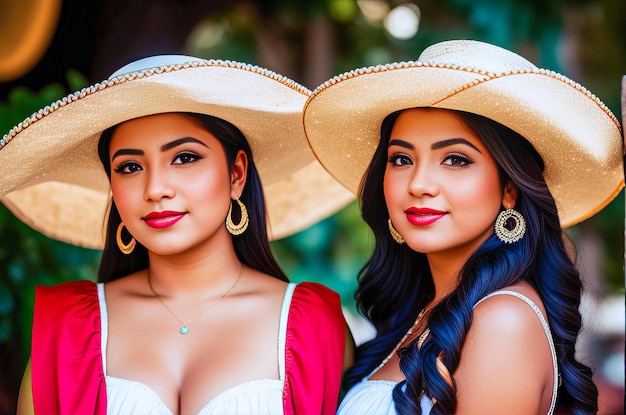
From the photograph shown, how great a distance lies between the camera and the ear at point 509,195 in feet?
9.17

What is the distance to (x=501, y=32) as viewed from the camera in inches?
187

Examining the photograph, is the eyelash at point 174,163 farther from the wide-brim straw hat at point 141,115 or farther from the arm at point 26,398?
the arm at point 26,398

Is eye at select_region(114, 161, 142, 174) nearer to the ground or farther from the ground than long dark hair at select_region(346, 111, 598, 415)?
farther from the ground

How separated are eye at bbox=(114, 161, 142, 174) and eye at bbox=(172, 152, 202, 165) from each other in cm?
13

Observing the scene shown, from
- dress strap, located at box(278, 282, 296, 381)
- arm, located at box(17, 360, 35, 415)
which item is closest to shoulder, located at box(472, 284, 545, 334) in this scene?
dress strap, located at box(278, 282, 296, 381)

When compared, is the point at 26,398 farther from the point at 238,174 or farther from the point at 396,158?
the point at 396,158

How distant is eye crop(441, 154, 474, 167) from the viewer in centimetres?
273

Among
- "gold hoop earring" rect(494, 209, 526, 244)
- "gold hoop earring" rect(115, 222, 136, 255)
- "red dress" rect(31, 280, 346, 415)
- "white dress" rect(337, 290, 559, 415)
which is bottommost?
"white dress" rect(337, 290, 559, 415)

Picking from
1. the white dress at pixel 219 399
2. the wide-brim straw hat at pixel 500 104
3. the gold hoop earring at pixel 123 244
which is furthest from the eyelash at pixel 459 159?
the gold hoop earring at pixel 123 244

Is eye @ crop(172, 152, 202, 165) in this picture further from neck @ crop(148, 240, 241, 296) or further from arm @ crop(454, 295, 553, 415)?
arm @ crop(454, 295, 553, 415)

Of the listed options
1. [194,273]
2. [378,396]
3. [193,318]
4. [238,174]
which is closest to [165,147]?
[238,174]

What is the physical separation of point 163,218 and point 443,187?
2.89 ft

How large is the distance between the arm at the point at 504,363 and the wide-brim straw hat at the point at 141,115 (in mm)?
1038

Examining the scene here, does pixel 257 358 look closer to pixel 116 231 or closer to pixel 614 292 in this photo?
pixel 116 231
